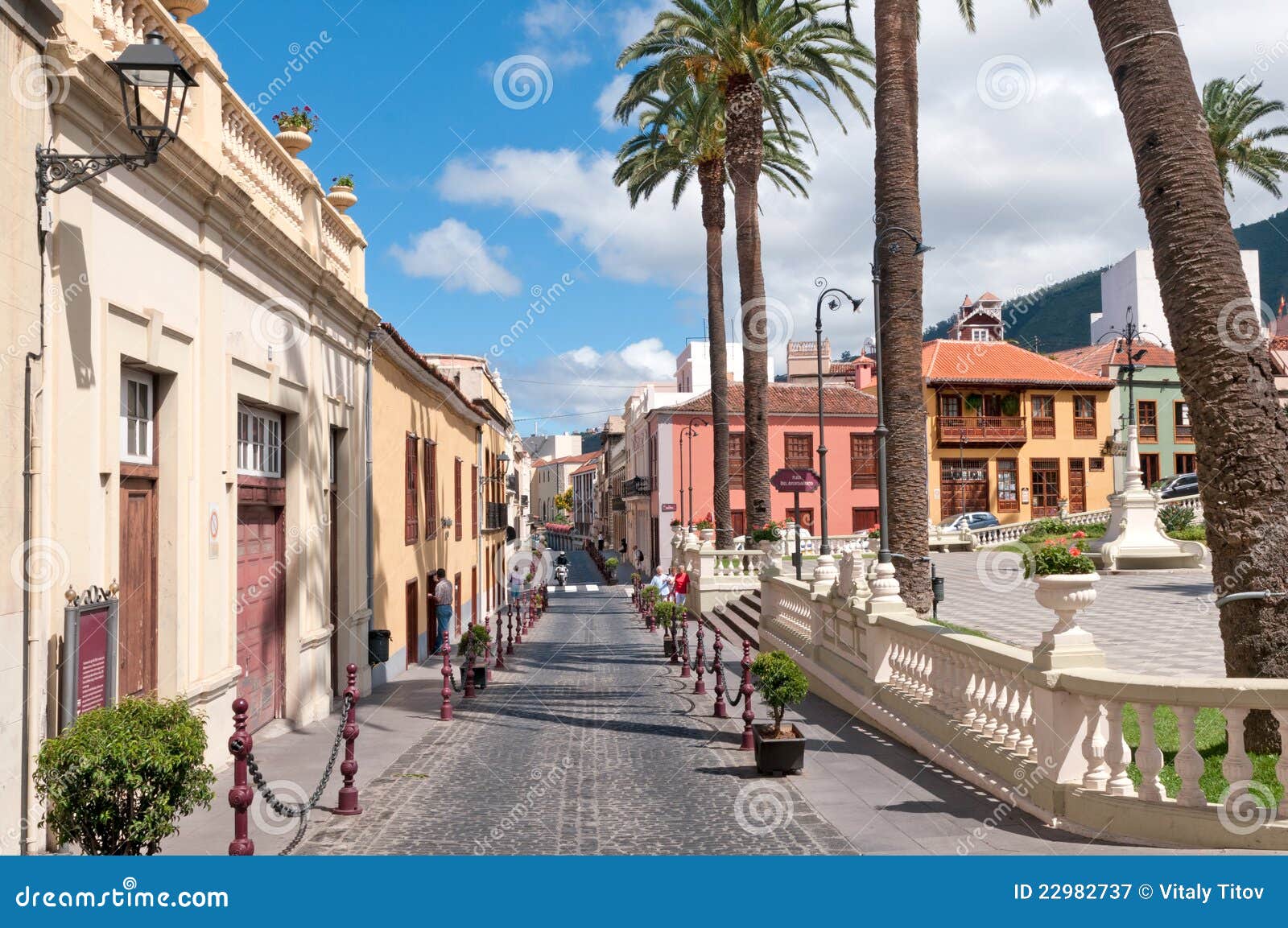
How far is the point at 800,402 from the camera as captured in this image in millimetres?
54812

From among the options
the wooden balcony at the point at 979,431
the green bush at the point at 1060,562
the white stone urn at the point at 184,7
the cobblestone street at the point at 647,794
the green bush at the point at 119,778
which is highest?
the white stone urn at the point at 184,7

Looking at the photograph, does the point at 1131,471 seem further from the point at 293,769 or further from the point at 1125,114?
the point at 293,769

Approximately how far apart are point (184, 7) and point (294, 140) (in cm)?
410

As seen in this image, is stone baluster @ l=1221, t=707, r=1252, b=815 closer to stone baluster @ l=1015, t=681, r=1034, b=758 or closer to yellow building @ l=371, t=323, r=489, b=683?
stone baluster @ l=1015, t=681, r=1034, b=758

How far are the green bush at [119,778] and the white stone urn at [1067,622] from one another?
5.75 metres

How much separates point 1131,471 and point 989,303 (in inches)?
1906

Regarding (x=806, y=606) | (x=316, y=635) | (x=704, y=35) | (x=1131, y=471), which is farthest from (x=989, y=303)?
(x=316, y=635)

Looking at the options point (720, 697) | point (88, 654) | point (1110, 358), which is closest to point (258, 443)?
point (88, 654)

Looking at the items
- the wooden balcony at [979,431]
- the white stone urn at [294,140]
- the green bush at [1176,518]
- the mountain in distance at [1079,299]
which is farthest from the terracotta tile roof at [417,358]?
the mountain in distance at [1079,299]

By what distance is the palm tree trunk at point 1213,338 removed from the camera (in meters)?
7.24

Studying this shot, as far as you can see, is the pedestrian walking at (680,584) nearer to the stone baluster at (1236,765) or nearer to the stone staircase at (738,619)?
the stone staircase at (738,619)

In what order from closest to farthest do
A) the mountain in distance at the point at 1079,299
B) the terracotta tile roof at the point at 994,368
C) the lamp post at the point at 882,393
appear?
the lamp post at the point at 882,393, the terracotta tile roof at the point at 994,368, the mountain in distance at the point at 1079,299

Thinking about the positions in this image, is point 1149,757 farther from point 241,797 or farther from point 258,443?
point 258,443

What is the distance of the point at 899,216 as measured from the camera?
1405 cm
